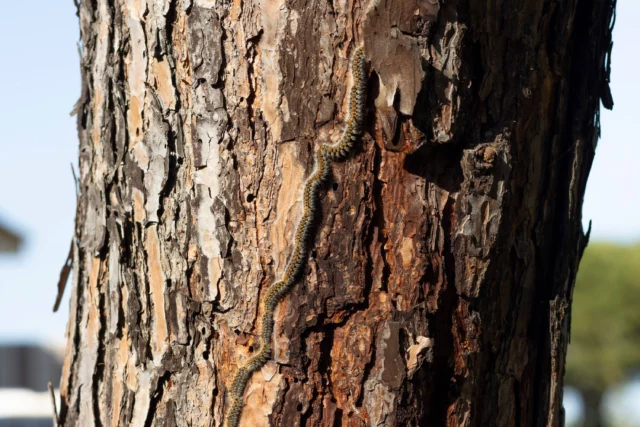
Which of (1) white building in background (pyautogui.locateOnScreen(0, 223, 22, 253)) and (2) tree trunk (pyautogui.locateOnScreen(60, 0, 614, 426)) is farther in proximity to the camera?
(1) white building in background (pyautogui.locateOnScreen(0, 223, 22, 253))

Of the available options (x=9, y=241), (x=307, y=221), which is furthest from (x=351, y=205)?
(x=9, y=241)

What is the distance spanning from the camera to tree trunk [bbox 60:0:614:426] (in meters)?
1.42

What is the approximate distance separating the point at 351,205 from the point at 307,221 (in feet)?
0.32

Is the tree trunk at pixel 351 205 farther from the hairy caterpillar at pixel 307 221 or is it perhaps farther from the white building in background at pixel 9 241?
the white building in background at pixel 9 241

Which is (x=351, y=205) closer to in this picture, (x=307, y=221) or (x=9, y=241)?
(x=307, y=221)

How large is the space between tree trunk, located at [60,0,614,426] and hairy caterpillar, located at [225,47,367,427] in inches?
0.7

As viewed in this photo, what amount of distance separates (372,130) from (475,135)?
22cm

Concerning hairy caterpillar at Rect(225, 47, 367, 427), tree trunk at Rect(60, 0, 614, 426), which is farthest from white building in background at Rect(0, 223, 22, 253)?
hairy caterpillar at Rect(225, 47, 367, 427)

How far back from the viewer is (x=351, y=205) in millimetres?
1436

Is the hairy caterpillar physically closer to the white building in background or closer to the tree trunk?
the tree trunk

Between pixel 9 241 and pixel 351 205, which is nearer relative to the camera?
pixel 351 205

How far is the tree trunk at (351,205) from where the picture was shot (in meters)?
1.42

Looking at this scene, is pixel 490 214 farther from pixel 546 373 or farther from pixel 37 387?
pixel 37 387

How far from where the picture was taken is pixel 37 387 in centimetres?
850
